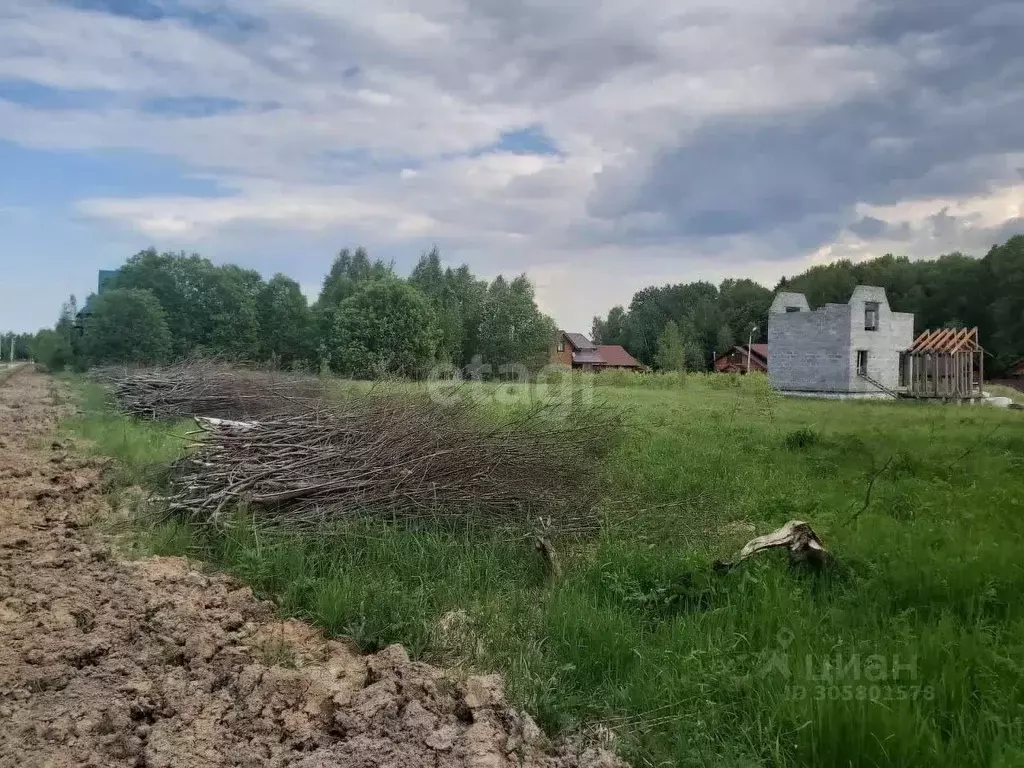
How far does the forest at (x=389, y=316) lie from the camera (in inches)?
830

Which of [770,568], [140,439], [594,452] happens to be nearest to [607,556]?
[770,568]

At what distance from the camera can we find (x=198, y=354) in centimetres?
2162

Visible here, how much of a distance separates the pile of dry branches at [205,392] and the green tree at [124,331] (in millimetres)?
6293

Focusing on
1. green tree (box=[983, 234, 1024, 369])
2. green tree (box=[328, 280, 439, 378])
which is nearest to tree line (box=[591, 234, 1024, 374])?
green tree (box=[983, 234, 1024, 369])

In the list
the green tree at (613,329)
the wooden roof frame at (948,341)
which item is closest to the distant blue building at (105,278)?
the wooden roof frame at (948,341)

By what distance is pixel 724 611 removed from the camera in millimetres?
4309

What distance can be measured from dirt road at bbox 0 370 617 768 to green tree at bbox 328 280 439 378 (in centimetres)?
2678

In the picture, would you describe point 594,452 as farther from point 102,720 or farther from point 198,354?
point 198,354

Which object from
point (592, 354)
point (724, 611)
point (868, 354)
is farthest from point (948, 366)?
point (592, 354)

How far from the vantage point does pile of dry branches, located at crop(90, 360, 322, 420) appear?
13.7m

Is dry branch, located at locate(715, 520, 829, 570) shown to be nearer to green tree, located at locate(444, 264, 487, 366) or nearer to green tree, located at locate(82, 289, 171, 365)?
green tree, located at locate(82, 289, 171, 365)

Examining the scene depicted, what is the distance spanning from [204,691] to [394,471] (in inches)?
128

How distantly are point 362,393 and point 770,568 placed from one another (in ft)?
22.6

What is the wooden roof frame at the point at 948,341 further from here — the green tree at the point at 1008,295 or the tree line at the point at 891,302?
the green tree at the point at 1008,295
